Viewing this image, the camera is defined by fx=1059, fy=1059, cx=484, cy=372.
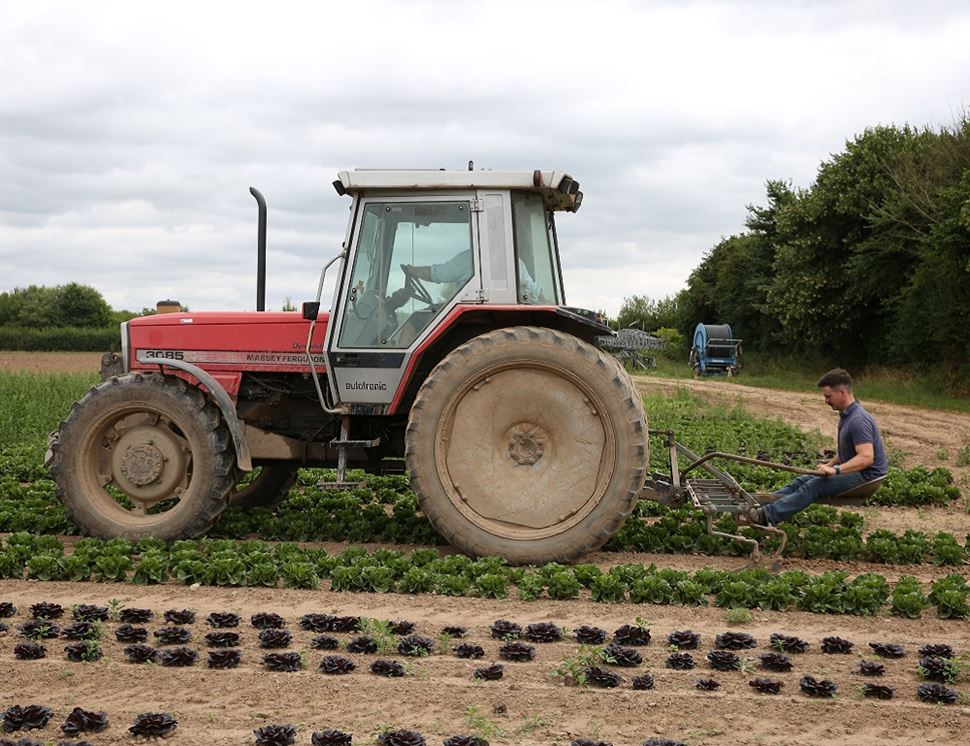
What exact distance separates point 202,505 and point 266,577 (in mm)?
1214

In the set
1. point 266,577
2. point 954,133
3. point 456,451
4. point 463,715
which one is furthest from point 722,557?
point 954,133

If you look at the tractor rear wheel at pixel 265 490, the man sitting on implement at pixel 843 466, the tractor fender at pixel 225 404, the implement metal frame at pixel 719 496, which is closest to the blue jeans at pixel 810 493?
the man sitting on implement at pixel 843 466

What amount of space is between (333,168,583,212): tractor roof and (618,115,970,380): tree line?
18.2 m

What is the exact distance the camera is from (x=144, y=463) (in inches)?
319

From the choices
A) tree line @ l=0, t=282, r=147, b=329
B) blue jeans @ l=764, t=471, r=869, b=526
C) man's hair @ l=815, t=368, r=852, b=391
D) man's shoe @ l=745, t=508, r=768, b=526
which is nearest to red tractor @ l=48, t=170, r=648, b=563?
man's shoe @ l=745, t=508, r=768, b=526

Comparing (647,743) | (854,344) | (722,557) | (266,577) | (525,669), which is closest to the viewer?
(647,743)

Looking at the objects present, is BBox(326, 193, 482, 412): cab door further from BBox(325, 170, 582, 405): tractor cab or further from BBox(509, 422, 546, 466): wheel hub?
BBox(509, 422, 546, 466): wheel hub

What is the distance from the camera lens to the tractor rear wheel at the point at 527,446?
7379 mm

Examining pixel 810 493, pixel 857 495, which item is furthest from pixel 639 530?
pixel 857 495

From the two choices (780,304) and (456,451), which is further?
(780,304)

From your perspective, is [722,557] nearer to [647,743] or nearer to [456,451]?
[456,451]

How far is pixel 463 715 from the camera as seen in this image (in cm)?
469

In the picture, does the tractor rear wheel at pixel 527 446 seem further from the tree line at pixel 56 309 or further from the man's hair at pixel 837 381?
the tree line at pixel 56 309

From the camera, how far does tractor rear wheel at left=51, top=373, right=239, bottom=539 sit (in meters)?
7.97
